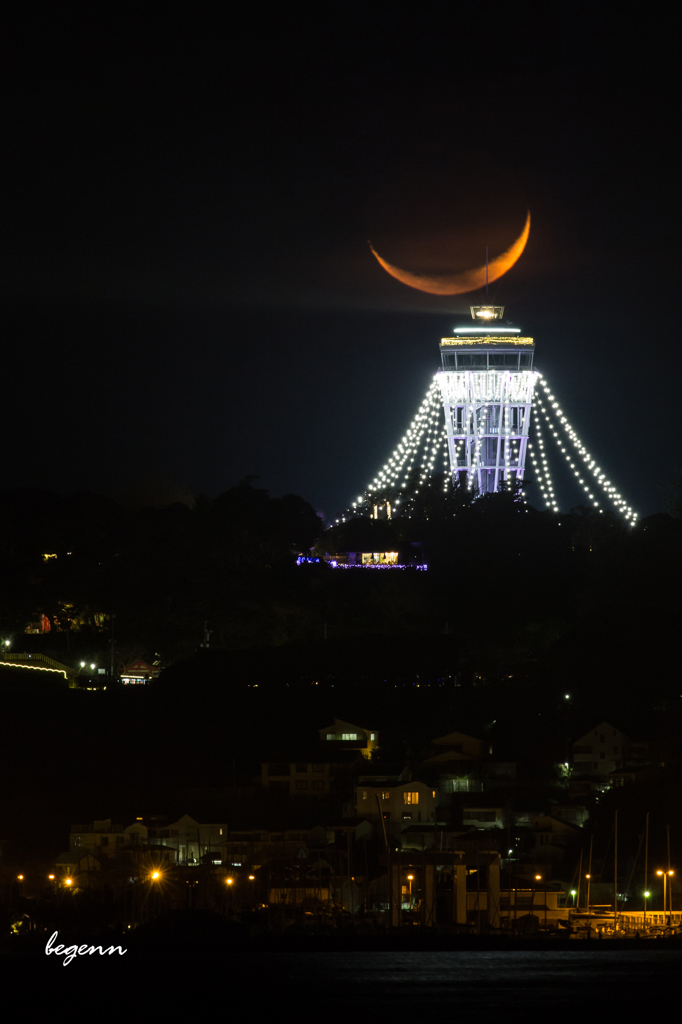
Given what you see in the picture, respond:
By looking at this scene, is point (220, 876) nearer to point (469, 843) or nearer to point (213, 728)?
point (469, 843)

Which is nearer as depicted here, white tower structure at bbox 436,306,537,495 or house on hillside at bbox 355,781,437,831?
house on hillside at bbox 355,781,437,831

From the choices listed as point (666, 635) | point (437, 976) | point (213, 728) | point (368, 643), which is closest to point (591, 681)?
point (666, 635)

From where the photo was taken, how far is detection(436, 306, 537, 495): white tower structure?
90.9m

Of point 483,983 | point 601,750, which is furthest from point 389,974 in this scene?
point 601,750

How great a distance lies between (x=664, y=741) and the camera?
5931 cm

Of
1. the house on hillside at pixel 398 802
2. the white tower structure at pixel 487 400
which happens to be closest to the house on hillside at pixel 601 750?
the house on hillside at pixel 398 802

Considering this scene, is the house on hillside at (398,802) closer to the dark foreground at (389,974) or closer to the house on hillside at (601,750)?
the dark foreground at (389,974)

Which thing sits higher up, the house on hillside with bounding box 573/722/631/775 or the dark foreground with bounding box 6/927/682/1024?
the house on hillside with bounding box 573/722/631/775

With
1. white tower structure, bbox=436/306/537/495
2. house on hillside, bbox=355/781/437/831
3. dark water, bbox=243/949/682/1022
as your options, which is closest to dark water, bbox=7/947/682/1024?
dark water, bbox=243/949/682/1022

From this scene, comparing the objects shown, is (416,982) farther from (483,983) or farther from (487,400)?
(487,400)

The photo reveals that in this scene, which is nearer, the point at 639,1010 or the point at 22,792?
the point at 639,1010

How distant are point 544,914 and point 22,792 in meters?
18.6
